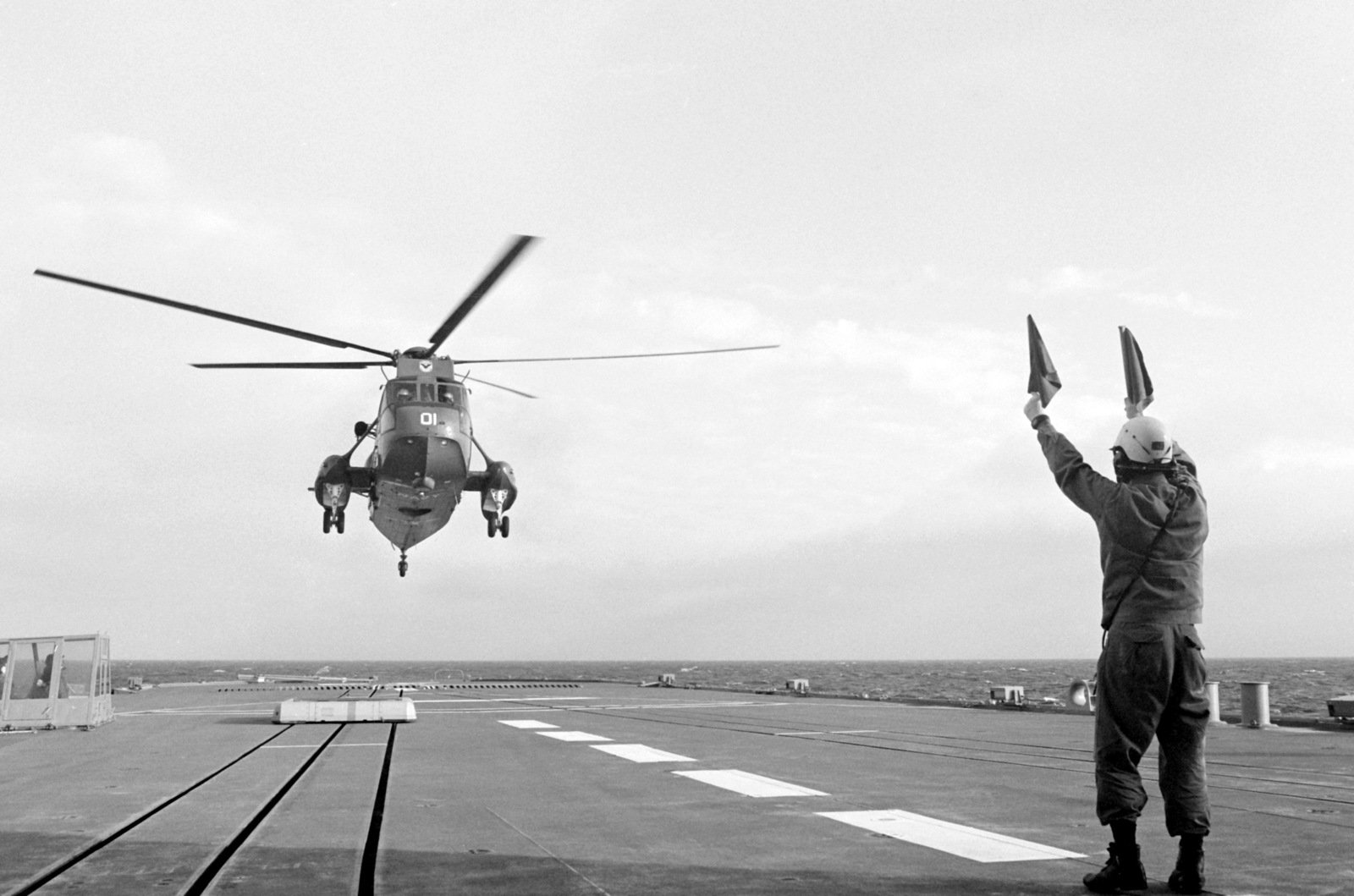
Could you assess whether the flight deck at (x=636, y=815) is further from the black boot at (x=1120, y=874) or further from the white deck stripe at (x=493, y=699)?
the white deck stripe at (x=493, y=699)

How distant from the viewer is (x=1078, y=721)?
73.2ft

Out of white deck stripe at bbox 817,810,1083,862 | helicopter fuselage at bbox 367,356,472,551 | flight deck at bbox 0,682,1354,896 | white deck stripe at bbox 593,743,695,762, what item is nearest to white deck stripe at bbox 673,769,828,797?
flight deck at bbox 0,682,1354,896

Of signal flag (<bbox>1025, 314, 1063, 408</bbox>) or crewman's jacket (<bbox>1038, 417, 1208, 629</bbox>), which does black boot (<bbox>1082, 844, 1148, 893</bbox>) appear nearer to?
crewman's jacket (<bbox>1038, 417, 1208, 629</bbox>)

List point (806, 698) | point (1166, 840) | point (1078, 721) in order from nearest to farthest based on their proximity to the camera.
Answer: point (1166, 840) < point (1078, 721) < point (806, 698)

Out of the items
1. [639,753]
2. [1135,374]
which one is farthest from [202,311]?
[1135,374]

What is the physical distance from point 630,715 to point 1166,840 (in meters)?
18.5

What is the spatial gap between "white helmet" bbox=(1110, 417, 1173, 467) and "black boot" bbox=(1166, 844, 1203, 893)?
2.14m

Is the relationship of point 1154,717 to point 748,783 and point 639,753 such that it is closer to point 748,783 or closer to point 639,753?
point 748,783

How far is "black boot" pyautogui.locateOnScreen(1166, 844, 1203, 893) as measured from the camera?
5773 millimetres

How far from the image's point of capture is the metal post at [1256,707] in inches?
765

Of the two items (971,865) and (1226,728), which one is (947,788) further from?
(1226,728)

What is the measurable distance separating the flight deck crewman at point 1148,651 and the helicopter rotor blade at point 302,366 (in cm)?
2107

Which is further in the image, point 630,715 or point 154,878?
point 630,715

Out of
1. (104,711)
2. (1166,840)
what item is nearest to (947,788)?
(1166,840)
